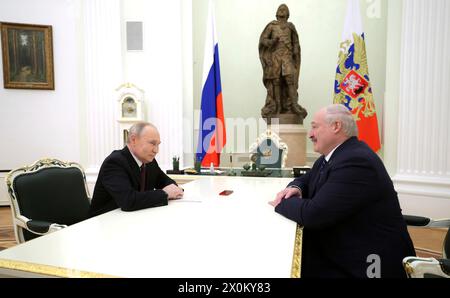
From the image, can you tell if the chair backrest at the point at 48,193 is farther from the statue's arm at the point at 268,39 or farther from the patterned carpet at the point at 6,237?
the statue's arm at the point at 268,39

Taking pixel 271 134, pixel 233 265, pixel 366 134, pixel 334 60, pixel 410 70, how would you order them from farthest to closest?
1. pixel 334 60
2. pixel 366 134
3. pixel 410 70
4. pixel 271 134
5. pixel 233 265

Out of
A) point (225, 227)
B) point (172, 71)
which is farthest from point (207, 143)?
point (225, 227)

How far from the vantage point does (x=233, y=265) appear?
1093 mm

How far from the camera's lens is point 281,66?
17.5 feet

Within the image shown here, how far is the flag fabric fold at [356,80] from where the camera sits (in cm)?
504

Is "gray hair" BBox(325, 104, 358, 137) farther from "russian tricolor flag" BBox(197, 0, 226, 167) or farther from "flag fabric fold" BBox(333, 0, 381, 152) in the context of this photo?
"russian tricolor flag" BBox(197, 0, 226, 167)

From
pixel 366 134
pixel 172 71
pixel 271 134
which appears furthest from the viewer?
pixel 172 71

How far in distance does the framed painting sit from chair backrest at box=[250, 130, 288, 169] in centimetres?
407

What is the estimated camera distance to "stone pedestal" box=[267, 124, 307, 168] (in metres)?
5.23

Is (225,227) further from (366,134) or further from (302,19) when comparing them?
(302,19)

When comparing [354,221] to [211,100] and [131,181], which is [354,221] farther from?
[211,100]

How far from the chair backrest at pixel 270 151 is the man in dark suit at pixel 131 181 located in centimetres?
218

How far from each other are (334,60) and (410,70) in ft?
6.40

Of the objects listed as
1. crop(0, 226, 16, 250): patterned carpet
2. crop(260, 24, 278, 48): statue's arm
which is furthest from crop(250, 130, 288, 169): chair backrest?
crop(0, 226, 16, 250): patterned carpet
